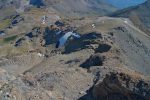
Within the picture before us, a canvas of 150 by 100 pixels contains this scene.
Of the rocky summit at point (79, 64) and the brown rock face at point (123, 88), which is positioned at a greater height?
the brown rock face at point (123, 88)

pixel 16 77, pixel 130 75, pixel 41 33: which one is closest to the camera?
pixel 130 75

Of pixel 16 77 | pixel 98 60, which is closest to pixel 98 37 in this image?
pixel 98 60

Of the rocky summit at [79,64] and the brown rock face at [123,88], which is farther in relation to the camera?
the rocky summit at [79,64]

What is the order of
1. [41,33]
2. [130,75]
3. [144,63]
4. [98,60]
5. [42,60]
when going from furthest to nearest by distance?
1. [41,33]
2. [42,60]
3. [144,63]
4. [98,60]
5. [130,75]

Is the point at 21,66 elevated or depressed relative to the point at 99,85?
depressed

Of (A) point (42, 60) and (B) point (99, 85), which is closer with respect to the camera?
(B) point (99, 85)

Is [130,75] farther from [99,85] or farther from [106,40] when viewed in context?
[106,40]

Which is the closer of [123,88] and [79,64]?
[123,88]

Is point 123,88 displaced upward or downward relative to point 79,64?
upward
